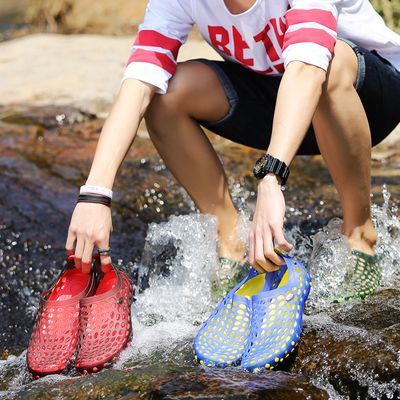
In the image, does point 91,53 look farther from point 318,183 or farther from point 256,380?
point 256,380

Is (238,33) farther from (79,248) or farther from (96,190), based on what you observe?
(79,248)

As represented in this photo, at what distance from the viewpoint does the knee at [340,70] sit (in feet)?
7.23

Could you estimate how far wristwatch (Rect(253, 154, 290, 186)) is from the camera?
200 cm

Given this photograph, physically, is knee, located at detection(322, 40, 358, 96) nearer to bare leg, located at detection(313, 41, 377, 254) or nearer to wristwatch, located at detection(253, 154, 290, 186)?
bare leg, located at detection(313, 41, 377, 254)

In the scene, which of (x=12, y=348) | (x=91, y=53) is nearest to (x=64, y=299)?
(x=12, y=348)

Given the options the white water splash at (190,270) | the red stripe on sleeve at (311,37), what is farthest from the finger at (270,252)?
the red stripe on sleeve at (311,37)

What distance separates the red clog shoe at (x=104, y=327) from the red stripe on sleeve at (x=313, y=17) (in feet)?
2.61

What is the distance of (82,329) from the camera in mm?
2049

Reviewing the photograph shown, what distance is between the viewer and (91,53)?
19.8 ft

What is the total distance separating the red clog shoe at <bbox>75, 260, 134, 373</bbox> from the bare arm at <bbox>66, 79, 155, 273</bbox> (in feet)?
0.31

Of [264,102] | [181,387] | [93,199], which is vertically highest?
[264,102]

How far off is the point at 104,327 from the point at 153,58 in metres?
0.80

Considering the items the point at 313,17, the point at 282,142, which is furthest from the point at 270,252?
the point at 313,17

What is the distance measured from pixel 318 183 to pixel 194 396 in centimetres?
216
